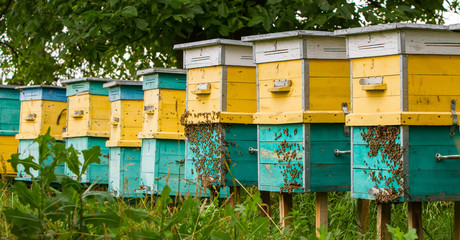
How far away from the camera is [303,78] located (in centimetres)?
546

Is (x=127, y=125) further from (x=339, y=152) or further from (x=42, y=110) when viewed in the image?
(x=339, y=152)

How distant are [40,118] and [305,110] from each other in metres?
5.76

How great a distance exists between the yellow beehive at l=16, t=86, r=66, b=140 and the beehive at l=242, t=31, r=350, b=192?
5.24m

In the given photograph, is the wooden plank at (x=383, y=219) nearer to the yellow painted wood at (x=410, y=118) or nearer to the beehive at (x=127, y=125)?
the yellow painted wood at (x=410, y=118)

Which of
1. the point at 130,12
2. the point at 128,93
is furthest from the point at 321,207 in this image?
the point at 128,93

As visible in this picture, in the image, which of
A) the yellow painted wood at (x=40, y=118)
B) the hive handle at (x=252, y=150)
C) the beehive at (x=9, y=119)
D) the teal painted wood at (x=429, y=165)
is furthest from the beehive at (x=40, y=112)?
the teal painted wood at (x=429, y=165)

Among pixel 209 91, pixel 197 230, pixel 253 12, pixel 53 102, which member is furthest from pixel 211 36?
pixel 197 230

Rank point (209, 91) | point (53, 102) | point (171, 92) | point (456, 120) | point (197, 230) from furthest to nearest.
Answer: point (53, 102) < point (171, 92) < point (209, 91) < point (456, 120) < point (197, 230)

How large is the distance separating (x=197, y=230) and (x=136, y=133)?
5.10 meters

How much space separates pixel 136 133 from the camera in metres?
8.51

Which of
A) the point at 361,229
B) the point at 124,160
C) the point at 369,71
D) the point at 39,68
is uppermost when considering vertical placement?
the point at 39,68

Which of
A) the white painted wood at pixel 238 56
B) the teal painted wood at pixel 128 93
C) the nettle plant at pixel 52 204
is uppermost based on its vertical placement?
the white painted wood at pixel 238 56

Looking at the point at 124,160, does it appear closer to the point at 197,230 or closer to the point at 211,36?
the point at 211,36

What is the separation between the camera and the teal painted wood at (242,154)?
6.50 meters
